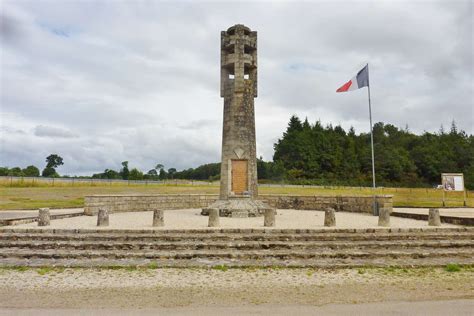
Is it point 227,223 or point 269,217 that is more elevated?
point 269,217

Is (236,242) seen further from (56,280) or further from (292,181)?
(292,181)

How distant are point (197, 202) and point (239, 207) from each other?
6960mm

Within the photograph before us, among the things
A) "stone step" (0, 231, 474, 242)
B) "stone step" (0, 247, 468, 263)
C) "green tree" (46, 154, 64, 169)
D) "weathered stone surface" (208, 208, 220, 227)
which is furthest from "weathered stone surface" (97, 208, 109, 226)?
"green tree" (46, 154, 64, 169)

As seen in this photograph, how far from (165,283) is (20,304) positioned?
2718mm

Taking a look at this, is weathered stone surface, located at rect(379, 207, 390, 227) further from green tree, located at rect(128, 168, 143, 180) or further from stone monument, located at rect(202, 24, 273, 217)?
green tree, located at rect(128, 168, 143, 180)

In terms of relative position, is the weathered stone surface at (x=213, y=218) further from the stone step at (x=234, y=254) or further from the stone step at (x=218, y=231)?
the stone step at (x=234, y=254)

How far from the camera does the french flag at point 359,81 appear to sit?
19.6m

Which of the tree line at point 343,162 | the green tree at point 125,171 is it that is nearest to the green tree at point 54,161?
the tree line at point 343,162

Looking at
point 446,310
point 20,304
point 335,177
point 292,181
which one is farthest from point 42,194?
point 335,177

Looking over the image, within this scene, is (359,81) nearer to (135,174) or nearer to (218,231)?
(218,231)

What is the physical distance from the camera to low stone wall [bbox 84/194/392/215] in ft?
63.8

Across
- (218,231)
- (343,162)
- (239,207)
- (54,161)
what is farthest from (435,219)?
(54,161)

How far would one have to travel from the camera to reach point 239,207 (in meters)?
18.4

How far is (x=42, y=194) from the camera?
31.6m
